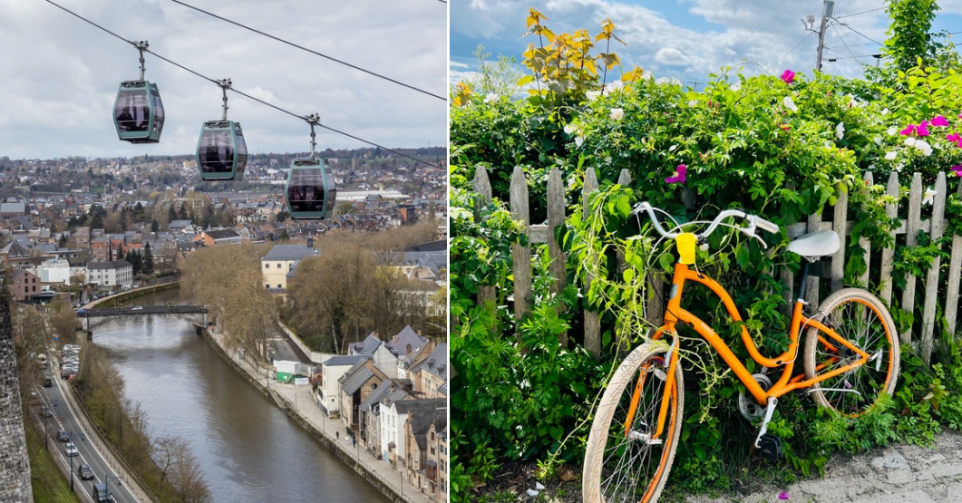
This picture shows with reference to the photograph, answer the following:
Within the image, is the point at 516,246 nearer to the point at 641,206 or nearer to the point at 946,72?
the point at 641,206

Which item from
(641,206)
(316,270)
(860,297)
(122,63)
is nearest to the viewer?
(641,206)

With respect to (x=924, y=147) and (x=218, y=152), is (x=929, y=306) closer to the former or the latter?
(x=924, y=147)

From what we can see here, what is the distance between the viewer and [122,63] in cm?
254

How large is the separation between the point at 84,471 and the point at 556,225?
1853mm

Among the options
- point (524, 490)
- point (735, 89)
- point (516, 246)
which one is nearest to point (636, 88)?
point (735, 89)

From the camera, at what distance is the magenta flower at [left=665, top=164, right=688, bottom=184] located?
1.99m

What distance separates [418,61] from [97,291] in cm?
157

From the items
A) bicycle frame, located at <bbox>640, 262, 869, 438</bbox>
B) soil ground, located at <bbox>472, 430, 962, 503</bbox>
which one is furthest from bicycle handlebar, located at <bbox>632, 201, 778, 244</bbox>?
soil ground, located at <bbox>472, 430, 962, 503</bbox>

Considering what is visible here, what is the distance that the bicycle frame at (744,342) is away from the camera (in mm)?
1866

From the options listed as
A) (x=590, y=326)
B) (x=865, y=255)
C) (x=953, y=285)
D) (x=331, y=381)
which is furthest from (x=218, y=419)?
(x=953, y=285)

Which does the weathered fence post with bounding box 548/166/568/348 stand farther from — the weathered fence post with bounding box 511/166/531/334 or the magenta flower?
the magenta flower

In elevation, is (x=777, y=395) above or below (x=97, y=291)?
below

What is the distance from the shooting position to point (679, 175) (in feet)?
6.57

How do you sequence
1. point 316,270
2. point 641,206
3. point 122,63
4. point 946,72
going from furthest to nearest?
1. point 946,72
2. point 316,270
3. point 122,63
4. point 641,206
